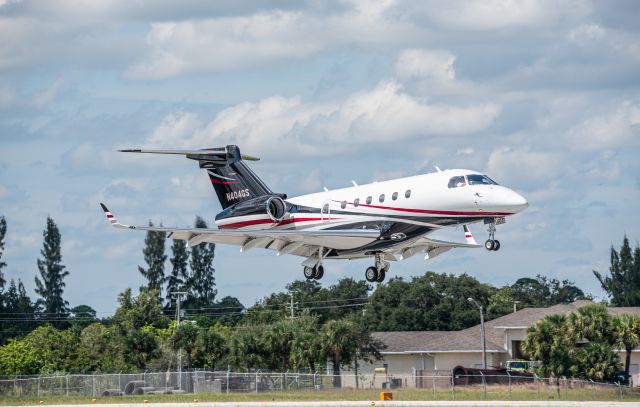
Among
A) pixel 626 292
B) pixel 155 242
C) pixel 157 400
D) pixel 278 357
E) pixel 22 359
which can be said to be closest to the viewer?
pixel 157 400

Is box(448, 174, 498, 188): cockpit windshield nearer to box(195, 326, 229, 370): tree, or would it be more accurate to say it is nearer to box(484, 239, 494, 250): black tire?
box(484, 239, 494, 250): black tire

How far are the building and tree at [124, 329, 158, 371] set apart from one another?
16677 mm

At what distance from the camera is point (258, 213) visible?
55.3 meters

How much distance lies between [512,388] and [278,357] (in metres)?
20.7

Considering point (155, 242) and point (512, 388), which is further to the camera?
point (155, 242)

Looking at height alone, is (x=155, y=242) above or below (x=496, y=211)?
above

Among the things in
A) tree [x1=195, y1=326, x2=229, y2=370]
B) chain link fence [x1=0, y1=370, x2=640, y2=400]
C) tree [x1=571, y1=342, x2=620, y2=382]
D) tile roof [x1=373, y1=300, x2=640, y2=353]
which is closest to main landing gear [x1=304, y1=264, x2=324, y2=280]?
chain link fence [x1=0, y1=370, x2=640, y2=400]

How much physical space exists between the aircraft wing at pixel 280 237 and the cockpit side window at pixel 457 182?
3890 millimetres

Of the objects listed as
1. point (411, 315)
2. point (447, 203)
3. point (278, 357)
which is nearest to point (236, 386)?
point (278, 357)

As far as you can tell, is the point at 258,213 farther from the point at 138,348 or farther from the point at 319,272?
the point at 138,348

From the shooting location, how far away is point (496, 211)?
47.9 meters

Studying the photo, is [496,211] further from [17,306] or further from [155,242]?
[17,306]

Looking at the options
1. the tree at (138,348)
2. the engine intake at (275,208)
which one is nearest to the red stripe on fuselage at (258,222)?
Answer: the engine intake at (275,208)

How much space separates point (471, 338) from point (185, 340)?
64.5 feet
